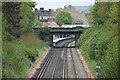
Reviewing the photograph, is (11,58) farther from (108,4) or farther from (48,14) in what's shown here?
(48,14)

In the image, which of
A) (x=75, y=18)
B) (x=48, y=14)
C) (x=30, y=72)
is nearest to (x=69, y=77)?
(x=30, y=72)

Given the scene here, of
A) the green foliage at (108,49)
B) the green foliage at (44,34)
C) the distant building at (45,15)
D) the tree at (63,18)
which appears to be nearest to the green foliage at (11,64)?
the green foliage at (108,49)

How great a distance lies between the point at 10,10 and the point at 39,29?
57.4ft

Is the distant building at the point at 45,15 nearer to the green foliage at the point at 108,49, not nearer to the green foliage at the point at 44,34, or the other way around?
the green foliage at the point at 44,34

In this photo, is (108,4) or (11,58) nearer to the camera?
(11,58)

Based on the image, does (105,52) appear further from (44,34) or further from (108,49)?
(44,34)

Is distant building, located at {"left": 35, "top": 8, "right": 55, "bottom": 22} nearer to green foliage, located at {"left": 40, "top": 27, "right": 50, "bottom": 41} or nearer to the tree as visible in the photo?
the tree

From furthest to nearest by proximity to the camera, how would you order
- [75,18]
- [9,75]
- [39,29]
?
1. [75,18]
2. [39,29]
3. [9,75]

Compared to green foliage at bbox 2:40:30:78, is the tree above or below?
above

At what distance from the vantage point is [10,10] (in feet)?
64.9

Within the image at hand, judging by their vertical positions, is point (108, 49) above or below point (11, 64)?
above

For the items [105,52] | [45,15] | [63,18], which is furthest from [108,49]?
[45,15]

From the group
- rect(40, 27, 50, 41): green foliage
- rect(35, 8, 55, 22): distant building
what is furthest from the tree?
rect(40, 27, 50, 41): green foliage

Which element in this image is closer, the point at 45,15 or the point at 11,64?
the point at 11,64
